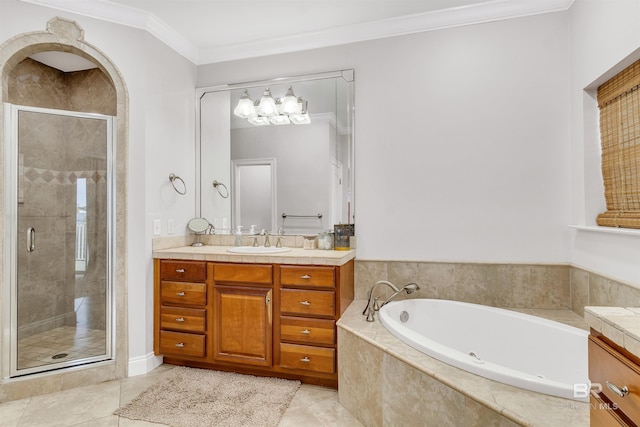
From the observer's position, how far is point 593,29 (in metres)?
2.08

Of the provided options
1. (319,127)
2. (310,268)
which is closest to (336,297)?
(310,268)

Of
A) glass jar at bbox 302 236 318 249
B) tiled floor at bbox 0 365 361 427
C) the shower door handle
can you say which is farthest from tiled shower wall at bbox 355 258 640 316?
the shower door handle

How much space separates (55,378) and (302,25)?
311 cm

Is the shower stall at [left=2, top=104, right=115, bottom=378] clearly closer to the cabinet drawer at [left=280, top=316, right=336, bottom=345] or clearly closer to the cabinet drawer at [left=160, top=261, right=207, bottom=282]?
the cabinet drawer at [left=160, top=261, right=207, bottom=282]

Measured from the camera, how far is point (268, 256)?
240 cm

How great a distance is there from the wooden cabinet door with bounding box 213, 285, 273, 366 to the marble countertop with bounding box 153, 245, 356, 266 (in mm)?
209

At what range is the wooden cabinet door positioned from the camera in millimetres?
2389

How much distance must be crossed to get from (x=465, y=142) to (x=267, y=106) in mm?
1661

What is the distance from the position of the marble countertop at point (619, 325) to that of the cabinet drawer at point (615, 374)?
1.3 inches

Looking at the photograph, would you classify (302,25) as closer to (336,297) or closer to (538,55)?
(538,55)

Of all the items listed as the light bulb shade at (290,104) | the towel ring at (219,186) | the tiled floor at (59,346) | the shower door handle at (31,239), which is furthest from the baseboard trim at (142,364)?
the light bulb shade at (290,104)

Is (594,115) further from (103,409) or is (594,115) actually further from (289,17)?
(103,409)

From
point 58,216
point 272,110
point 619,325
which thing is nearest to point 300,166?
point 272,110

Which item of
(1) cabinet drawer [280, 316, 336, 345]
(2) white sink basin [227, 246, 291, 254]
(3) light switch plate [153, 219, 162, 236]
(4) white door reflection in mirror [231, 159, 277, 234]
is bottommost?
(1) cabinet drawer [280, 316, 336, 345]
